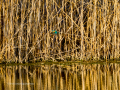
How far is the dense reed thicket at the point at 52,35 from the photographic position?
835cm

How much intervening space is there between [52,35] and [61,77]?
2.69 meters

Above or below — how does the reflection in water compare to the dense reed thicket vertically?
below

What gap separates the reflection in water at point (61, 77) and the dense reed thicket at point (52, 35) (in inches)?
17.1

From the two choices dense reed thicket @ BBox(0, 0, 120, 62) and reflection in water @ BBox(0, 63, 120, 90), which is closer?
reflection in water @ BBox(0, 63, 120, 90)

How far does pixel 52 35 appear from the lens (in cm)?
897

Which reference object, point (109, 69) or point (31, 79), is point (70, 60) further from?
point (31, 79)

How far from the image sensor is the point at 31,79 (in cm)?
625

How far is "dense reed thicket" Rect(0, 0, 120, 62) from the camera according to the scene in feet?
27.4

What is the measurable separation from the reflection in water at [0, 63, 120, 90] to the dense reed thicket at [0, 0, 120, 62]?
433 millimetres

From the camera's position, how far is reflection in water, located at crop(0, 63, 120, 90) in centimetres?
544

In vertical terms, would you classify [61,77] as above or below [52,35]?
below

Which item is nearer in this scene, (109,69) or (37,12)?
(109,69)

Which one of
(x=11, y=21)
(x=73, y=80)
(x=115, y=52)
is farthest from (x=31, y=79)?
(x=115, y=52)

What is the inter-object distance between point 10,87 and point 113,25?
3974 millimetres
